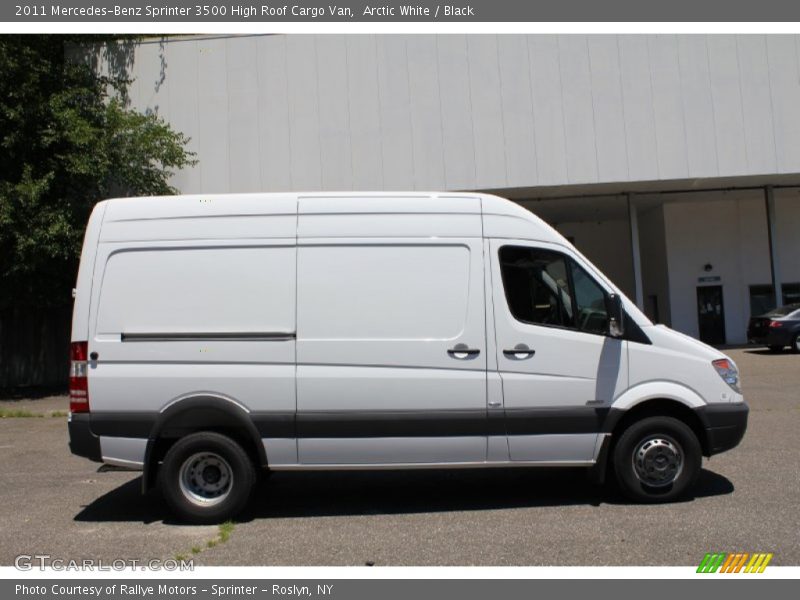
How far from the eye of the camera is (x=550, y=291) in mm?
5793

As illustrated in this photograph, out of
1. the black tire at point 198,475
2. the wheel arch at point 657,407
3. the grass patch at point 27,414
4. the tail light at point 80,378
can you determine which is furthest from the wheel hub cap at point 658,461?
the grass patch at point 27,414

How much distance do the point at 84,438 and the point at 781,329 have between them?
771 inches

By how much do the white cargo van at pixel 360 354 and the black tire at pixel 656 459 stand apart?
0.02 meters

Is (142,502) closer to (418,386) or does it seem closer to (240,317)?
(240,317)

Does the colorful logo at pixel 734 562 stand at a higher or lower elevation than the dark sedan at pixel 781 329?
lower

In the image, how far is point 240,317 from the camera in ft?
Result: 18.5

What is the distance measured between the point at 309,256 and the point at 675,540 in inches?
141

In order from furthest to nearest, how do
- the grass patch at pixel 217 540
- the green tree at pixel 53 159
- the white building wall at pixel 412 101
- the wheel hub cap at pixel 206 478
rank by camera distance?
the white building wall at pixel 412 101, the green tree at pixel 53 159, the wheel hub cap at pixel 206 478, the grass patch at pixel 217 540

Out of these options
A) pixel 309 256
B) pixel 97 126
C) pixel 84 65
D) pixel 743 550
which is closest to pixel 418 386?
pixel 309 256

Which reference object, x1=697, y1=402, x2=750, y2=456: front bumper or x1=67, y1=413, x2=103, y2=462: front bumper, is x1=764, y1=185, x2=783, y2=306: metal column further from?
x1=67, y1=413, x2=103, y2=462: front bumper

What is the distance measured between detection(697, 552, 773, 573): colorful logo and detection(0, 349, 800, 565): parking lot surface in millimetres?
72

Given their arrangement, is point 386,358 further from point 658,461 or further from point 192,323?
point 658,461

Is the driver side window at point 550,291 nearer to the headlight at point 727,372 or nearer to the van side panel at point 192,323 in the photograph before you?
the headlight at point 727,372

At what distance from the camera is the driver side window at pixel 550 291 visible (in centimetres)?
577
